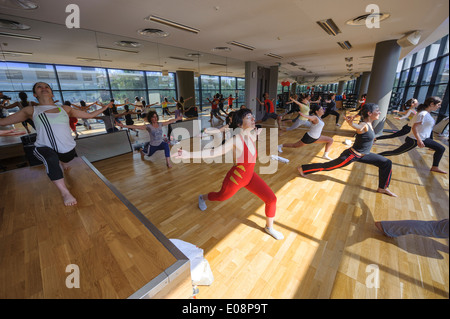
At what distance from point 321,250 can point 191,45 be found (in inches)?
248

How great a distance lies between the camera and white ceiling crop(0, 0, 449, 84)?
3.26 m

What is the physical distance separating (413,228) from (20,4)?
5.96 metres

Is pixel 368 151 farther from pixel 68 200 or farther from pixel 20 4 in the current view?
pixel 20 4

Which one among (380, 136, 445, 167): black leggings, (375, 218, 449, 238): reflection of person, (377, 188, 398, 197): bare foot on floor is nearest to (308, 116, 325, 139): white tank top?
(377, 188, 398, 197): bare foot on floor

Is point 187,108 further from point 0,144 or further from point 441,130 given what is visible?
point 441,130

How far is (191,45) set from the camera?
594 cm

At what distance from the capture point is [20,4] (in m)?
3.00

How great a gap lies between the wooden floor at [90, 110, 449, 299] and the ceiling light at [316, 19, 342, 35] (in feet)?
10.3

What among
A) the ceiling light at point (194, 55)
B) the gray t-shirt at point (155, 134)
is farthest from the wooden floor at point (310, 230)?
the ceiling light at point (194, 55)

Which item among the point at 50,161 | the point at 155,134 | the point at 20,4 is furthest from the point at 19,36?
the point at 50,161

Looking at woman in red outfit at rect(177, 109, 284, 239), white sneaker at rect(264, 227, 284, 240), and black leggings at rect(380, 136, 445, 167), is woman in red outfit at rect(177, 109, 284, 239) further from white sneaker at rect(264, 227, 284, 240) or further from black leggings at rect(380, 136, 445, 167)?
black leggings at rect(380, 136, 445, 167)

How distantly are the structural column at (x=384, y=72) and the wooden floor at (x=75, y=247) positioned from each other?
25.3 ft

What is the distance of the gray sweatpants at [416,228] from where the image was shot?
5.28 feet

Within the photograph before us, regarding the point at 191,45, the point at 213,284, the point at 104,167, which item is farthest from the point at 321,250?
the point at 191,45
